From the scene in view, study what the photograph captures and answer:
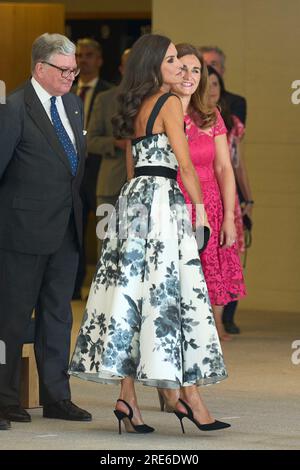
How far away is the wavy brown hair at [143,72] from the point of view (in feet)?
19.8

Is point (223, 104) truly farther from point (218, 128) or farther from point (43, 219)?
point (43, 219)

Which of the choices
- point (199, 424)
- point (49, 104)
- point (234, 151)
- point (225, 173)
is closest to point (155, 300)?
point (199, 424)

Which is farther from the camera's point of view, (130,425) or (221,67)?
(221,67)

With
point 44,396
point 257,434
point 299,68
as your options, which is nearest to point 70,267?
point 44,396

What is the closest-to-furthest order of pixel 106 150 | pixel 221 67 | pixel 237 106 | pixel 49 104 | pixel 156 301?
pixel 156 301, pixel 49 104, pixel 221 67, pixel 237 106, pixel 106 150

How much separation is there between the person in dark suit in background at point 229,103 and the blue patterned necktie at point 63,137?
2.93 meters

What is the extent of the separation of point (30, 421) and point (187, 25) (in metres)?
5.40

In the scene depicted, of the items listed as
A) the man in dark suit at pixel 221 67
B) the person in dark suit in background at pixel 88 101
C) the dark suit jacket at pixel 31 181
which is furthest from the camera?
the person in dark suit in background at pixel 88 101

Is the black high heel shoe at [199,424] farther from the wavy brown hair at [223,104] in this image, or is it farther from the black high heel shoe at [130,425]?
the wavy brown hair at [223,104]

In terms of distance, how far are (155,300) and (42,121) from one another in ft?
3.07

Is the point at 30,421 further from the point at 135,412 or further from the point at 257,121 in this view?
the point at 257,121

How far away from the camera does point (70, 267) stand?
6.48 metres

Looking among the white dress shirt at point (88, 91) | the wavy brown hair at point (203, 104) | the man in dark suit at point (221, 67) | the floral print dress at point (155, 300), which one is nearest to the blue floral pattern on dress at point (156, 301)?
the floral print dress at point (155, 300)

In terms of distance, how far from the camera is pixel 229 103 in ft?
31.2
